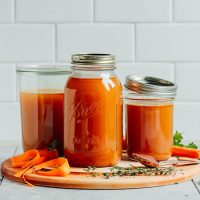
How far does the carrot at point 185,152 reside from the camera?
1487 mm

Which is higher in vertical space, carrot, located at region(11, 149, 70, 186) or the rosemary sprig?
carrot, located at region(11, 149, 70, 186)

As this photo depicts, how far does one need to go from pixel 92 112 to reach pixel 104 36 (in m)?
0.59

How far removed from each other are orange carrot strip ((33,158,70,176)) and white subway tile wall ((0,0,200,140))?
578 mm

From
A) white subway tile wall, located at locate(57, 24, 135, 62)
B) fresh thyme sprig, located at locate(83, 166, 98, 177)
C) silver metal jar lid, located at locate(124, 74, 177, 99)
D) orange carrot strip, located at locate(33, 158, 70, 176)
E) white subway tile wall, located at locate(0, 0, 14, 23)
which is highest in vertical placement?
white subway tile wall, located at locate(0, 0, 14, 23)

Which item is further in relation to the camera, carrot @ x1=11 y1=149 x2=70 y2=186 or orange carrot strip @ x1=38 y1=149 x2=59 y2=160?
orange carrot strip @ x1=38 y1=149 x2=59 y2=160

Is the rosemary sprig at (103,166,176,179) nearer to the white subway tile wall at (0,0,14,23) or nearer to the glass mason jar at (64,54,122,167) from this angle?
the glass mason jar at (64,54,122,167)

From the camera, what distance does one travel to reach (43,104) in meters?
1.45

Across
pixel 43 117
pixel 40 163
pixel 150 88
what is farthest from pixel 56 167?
pixel 150 88

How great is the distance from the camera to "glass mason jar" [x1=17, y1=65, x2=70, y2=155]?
4.78 feet

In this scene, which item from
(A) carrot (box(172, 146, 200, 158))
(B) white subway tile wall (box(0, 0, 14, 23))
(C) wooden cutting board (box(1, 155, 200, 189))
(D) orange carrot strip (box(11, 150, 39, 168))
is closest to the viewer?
(C) wooden cutting board (box(1, 155, 200, 189))

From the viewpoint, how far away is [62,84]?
148cm

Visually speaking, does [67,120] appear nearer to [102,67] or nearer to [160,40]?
[102,67]

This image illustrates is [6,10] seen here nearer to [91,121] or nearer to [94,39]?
[94,39]


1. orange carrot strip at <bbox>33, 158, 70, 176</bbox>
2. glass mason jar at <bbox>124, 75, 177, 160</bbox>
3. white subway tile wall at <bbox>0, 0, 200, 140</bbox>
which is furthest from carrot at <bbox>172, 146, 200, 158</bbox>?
white subway tile wall at <bbox>0, 0, 200, 140</bbox>
